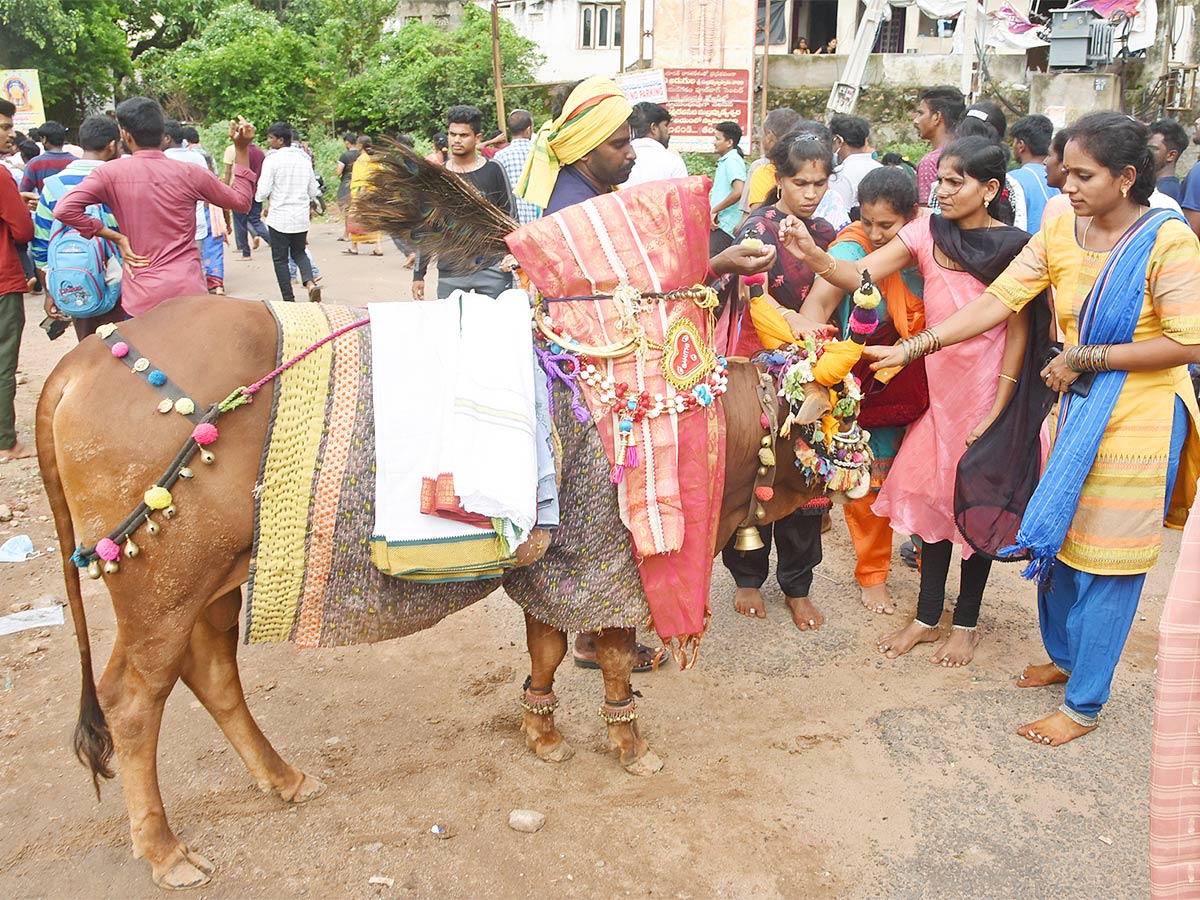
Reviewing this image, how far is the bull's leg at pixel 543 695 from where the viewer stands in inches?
139

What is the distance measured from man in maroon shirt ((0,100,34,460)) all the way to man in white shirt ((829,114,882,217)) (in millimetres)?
5330

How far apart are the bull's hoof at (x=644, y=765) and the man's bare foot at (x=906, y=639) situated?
4.61ft

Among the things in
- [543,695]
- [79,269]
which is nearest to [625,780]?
[543,695]

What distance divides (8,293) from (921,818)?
6156mm

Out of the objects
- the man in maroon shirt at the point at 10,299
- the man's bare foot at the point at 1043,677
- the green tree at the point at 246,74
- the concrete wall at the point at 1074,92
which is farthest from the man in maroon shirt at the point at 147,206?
the green tree at the point at 246,74

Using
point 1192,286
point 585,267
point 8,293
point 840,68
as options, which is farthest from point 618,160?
point 840,68

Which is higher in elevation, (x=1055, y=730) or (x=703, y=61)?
(x=703, y=61)

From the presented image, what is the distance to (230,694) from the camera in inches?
129

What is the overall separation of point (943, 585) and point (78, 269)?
5117 mm

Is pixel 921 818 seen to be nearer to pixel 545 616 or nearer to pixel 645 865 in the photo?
pixel 645 865

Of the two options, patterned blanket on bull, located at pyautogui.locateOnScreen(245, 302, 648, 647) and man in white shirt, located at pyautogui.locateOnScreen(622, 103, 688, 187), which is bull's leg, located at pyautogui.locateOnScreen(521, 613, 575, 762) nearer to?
patterned blanket on bull, located at pyautogui.locateOnScreen(245, 302, 648, 647)

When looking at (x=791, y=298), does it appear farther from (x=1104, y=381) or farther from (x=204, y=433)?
(x=204, y=433)

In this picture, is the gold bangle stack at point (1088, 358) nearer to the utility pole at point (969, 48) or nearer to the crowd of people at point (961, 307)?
the crowd of people at point (961, 307)

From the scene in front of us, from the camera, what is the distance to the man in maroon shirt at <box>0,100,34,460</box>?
614 cm
